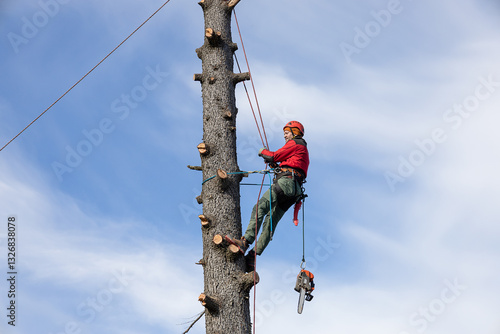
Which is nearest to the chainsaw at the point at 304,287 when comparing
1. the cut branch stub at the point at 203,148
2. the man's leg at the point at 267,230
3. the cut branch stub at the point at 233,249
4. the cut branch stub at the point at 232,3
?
the man's leg at the point at 267,230

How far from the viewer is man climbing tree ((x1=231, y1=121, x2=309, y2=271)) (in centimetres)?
570

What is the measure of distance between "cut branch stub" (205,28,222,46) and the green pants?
189 cm

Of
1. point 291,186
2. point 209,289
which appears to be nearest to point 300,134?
point 291,186

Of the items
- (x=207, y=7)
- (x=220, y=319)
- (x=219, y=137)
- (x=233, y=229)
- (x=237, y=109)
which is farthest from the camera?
(x=207, y=7)

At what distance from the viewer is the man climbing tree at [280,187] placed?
570 cm

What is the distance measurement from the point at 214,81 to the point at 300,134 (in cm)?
128

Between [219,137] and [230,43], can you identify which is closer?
[219,137]

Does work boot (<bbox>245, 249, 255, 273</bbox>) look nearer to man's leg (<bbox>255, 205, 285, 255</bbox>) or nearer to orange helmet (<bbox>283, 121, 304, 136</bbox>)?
man's leg (<bbox>255, 205, 285, 255</bbox>)

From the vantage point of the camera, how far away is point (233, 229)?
5.54m

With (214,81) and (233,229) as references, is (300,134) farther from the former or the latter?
(233,229)

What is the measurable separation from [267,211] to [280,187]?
0.32 metres

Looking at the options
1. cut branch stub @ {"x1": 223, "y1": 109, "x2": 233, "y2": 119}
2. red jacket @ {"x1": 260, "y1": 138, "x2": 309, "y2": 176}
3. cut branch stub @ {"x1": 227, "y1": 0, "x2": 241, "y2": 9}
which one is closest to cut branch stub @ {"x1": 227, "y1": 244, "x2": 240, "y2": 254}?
red jacket @ {"x1": 260, "y1": 138, "x2": 309, "y2": 176}

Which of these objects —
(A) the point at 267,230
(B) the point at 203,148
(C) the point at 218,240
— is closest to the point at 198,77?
(B) the point at 203,148

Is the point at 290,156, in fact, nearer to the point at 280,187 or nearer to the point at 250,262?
the point at 280,187
